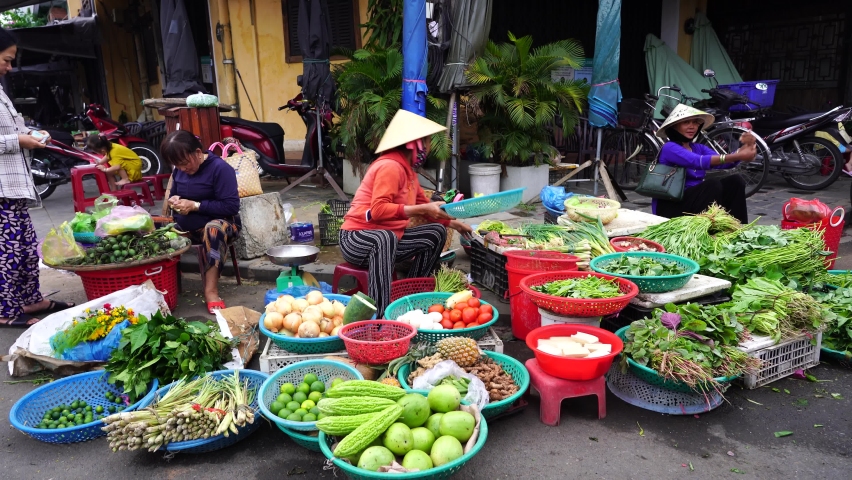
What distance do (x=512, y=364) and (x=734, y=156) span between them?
2836 millimetres

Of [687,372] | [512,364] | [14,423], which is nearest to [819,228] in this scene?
[687,372]

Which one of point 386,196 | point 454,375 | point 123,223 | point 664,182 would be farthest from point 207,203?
point 664,182

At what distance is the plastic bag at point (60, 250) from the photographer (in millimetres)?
4324

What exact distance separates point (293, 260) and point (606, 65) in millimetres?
4730

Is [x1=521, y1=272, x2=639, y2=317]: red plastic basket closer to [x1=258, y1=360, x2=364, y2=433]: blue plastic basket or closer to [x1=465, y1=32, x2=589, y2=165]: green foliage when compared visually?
[x1=258, y1=360, x2=364, y2=433]: blue plastic basket

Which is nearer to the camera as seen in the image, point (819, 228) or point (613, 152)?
point (819, 228)

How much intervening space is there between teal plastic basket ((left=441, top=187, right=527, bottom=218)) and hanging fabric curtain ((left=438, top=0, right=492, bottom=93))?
3497 mm

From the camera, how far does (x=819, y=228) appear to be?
185 inches

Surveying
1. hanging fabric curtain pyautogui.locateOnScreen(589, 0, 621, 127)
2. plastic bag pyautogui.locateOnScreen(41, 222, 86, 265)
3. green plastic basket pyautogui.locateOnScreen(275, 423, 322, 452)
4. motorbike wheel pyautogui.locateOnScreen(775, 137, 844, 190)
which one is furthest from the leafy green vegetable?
motorbike wheel pyautogui.locateOnScreen(775, 137, 844, 190)

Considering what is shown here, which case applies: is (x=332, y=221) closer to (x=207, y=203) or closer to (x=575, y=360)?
(x=207, y=203)

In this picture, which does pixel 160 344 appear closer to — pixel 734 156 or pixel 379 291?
pixel 379 291

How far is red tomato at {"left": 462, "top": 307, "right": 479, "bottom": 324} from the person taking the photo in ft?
11.4

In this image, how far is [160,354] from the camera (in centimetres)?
317

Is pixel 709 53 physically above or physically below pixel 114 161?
above
